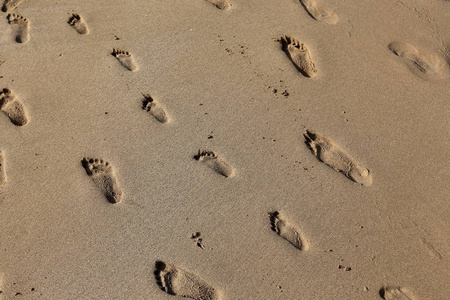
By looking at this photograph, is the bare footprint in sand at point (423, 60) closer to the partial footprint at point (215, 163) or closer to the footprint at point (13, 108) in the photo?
the partial footprint at point (215, 163)

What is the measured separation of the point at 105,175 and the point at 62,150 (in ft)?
1.08

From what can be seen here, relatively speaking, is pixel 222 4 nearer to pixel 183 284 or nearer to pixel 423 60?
pixel 423 60

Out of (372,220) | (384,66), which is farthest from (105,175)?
(384,66)

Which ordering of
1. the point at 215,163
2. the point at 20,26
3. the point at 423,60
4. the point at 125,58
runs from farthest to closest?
the point at 423,60 → the point at 20,26 → the point at 125,58 → the point at 215,163

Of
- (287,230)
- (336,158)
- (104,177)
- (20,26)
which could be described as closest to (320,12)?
(336,158)

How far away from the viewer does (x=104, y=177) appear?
2.52 meters

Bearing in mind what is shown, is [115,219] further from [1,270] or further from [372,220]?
[372,220]

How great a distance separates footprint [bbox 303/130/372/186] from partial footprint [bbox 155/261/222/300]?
1.08 m

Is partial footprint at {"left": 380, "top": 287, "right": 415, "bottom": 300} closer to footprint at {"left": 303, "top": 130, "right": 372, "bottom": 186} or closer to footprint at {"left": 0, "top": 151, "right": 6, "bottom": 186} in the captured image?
footprint at {"left": 303, "top": 130, "right": 372, "bottom": 186}

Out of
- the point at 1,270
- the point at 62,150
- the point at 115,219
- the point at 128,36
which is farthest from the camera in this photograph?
the point at 128,36

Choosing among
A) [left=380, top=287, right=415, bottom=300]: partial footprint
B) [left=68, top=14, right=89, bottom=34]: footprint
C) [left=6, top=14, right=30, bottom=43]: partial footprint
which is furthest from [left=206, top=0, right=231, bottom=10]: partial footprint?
[left=380, top=287, right=415, bottom=300]: partial footprint

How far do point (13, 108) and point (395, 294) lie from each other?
8.43 ft

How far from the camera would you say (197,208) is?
2.47 metres

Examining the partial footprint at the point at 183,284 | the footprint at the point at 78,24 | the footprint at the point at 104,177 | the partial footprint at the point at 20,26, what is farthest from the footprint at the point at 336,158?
the partial footprint at the point at 20,26
